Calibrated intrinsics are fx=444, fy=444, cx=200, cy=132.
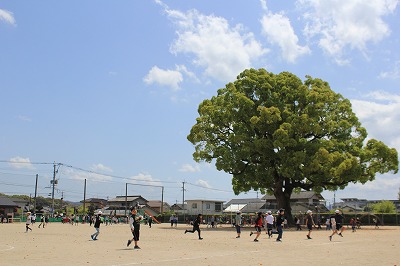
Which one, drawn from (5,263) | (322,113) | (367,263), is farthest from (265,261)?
(322,113)

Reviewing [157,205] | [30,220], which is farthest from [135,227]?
[157,205]

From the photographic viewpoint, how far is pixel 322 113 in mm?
42062

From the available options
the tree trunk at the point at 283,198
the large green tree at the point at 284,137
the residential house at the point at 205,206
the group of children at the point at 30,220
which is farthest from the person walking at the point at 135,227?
the residential house at the point at 205,206

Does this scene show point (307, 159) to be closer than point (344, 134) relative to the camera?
Yes

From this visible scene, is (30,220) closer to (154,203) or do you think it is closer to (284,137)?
(284,137)

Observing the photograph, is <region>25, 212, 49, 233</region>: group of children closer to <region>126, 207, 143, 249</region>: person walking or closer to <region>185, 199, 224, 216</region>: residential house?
<region>126, 207, 143, 249</region>: person walking

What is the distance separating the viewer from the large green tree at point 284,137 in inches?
1556

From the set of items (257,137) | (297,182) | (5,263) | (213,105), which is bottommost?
(5,263)

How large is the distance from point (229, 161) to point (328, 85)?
13.7m

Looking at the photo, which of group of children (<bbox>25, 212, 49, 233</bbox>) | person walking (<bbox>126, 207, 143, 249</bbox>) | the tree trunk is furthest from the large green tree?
person walking (<bbox>126, 207, 143, 249</bbox>)

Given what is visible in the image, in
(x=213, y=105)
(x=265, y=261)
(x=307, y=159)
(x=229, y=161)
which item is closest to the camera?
(x=265, y=261)

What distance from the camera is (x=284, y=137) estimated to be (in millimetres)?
38531

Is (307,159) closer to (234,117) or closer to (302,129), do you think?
(302,129)

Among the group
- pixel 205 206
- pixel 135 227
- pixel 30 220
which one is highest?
pixel 205 206
